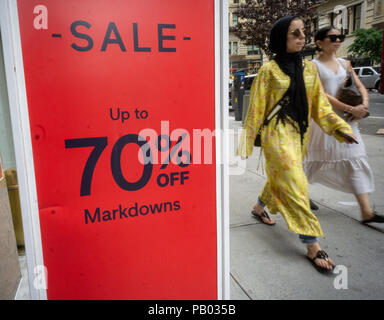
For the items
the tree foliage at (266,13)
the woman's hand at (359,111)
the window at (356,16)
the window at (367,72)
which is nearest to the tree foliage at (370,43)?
the window at (356,16)

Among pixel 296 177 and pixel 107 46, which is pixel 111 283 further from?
pixel 296 177

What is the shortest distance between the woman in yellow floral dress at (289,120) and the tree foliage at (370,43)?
101 feet

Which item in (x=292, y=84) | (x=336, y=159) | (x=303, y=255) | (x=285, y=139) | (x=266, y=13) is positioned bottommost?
(x=303, y=255)

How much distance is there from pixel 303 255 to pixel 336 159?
115 centimetres

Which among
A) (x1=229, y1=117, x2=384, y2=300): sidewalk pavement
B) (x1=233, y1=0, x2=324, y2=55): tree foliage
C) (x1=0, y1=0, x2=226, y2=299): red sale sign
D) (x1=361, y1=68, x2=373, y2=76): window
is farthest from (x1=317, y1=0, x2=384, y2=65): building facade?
(x1=0, y1=0, x2=226, y2=299): red sale sign

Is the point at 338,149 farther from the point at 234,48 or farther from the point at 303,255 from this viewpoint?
the point at 234,48

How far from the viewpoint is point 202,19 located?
61.0 inches

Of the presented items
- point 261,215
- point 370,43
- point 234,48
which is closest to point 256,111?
point 261,215

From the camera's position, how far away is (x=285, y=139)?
272cm

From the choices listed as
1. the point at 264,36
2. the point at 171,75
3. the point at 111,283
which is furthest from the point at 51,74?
the point at 264,36

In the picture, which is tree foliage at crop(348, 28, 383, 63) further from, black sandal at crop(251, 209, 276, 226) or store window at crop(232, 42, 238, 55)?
black sandal at crop(251, 209, 276, 226)

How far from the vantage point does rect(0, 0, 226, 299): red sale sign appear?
1.36 meters

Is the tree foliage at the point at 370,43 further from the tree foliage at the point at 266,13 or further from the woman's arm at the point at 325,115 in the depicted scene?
the woman's arm at the point at 325,115

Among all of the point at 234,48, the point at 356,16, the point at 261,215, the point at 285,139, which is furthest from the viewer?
the point at 234,48
